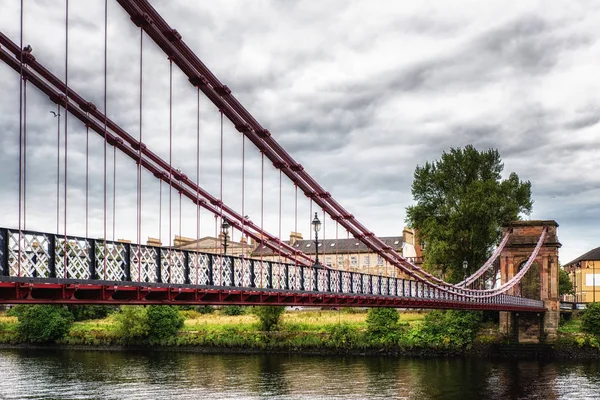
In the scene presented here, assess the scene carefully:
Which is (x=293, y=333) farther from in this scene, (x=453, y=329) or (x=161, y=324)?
(x=453, y=329)

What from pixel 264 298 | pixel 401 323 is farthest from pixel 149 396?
pixel 401 323

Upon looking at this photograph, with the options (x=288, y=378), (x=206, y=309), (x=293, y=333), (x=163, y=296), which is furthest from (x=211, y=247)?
(x=163, y=296)

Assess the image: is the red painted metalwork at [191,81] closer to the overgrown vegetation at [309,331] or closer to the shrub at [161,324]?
the overgrown vegetation at [309,331]

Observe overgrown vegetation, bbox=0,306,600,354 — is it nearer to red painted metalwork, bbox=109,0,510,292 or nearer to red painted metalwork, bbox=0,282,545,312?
red painted metalwork, bbox=0,282,545,312

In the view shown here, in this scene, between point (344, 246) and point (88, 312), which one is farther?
point (344, 246)

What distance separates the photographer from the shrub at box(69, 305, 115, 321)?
76312 millimetres

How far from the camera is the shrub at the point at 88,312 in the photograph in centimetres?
7631

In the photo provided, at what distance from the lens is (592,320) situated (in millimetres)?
55219

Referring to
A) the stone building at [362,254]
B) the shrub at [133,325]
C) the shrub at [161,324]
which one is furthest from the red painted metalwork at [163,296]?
the stone building at [362,254]

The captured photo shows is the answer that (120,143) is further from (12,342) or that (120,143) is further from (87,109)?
(12,342)

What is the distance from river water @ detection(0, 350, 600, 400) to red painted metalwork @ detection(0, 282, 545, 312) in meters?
5.41

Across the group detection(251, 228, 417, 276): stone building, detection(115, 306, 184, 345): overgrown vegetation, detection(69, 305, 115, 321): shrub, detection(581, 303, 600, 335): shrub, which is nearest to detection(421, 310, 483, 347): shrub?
detection(581, 303, 600, 335): shrub

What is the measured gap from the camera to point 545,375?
45.0 metres

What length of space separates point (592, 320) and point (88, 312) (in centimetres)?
4742
